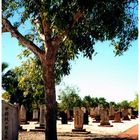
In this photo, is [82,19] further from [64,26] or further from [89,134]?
[89,134]

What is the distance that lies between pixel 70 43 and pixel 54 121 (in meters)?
3.53

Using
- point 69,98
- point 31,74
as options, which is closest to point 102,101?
point 69,98

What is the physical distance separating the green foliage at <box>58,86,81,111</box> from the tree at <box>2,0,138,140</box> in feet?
186

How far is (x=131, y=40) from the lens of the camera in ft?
58.1

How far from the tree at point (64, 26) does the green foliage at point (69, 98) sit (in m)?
56.6

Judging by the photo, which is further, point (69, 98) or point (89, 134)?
point (69, 98)

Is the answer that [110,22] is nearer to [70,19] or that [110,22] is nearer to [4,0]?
[70,19]

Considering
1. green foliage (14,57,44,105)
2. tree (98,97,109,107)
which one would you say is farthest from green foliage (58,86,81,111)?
green foliage (14,57,44,105)

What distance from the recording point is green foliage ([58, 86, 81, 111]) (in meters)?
74.1

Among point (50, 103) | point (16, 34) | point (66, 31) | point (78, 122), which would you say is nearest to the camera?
point (66, 31)

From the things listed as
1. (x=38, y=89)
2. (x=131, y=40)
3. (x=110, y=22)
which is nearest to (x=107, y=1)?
(x=110, y=22)

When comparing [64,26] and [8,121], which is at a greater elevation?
[64,26]

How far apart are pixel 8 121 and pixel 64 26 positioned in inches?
151

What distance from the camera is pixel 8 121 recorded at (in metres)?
13.4
